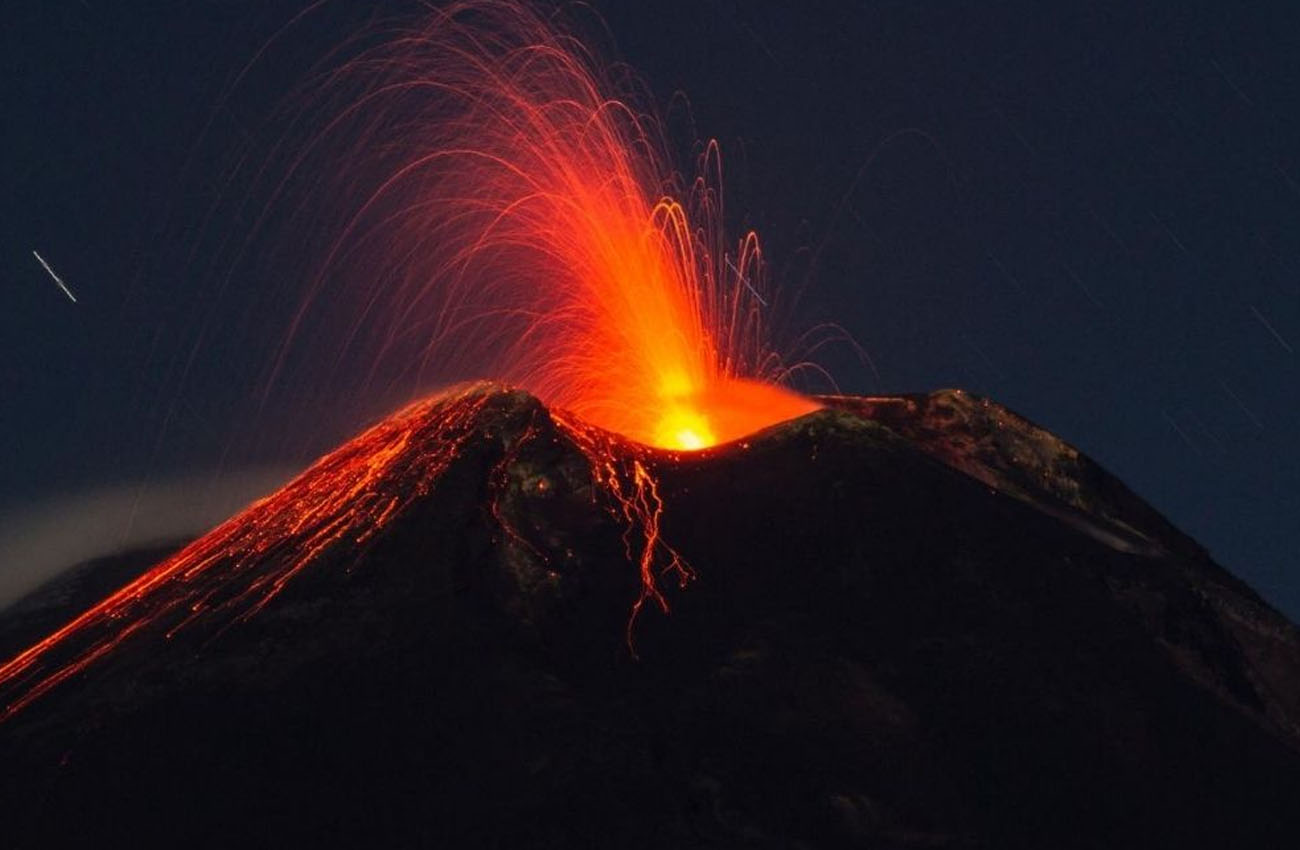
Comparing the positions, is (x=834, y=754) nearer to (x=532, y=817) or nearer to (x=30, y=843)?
(x=532, y=817)

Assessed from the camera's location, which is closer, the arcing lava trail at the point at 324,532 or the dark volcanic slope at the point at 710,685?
the dark volcanic slope at the point at 710,685

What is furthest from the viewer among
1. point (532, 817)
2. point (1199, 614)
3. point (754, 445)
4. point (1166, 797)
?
point (754, 445)

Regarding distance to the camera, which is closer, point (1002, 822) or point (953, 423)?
point (1002, 822)

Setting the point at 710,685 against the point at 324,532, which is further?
the point at 324,532

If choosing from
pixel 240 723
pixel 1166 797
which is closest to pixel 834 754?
pixel 1166 797

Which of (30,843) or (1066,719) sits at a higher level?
(1066,719)

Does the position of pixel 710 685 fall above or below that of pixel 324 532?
below

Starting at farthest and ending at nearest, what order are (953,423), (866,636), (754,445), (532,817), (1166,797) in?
(953,423)
(754,445)
(866,636)
(1166,797)
(532,817)

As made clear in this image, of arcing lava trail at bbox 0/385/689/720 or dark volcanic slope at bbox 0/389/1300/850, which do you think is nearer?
dark volcanic slope at bbox 0/389/1300/850
